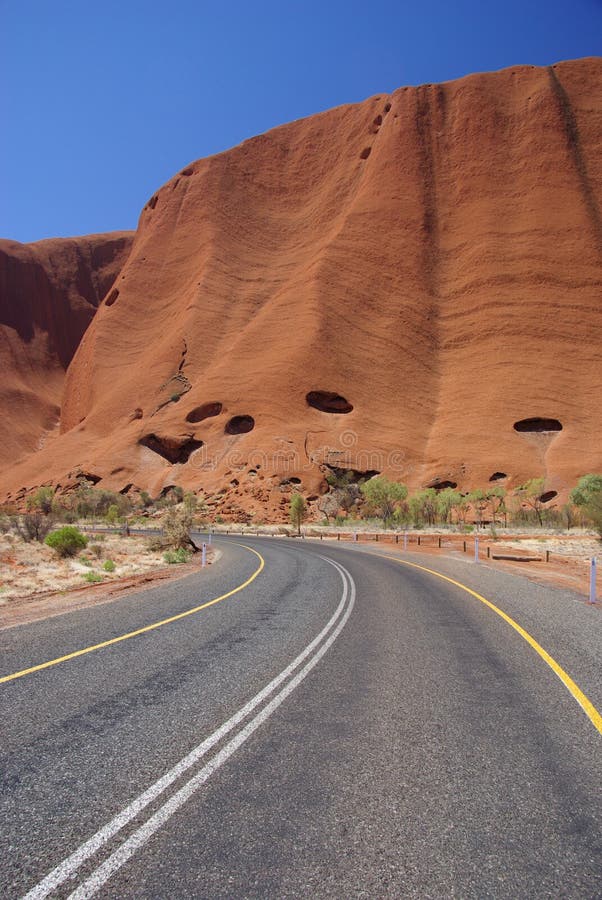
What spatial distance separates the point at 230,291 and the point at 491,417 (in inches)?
1747

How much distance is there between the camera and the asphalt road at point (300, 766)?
109 inches

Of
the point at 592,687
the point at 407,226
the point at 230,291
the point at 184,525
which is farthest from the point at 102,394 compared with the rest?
the point at 592,687

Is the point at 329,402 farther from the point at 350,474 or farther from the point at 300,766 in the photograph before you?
the point at 300,766

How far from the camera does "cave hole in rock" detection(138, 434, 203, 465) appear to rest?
72.3m

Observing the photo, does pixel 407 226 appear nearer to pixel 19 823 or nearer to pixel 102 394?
pixel 102 394

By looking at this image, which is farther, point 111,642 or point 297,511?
point 297,511

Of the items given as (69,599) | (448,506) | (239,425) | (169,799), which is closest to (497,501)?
(448,506)

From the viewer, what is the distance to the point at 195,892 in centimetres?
261

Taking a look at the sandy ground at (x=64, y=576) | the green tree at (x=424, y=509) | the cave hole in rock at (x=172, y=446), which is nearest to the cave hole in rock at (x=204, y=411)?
the cave hole in rock at (x=172, y=446)

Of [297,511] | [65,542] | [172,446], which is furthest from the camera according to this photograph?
[172,446]

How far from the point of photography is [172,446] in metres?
73.5

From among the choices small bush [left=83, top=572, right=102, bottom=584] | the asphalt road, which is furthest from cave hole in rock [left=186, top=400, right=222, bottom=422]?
the asphalt road

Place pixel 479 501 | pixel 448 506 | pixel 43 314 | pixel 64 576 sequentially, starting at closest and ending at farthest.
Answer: pixel 64 576 < pixel 448 506 < pixel 479 501 < pixel 43 314

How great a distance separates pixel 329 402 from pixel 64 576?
56.0 m
